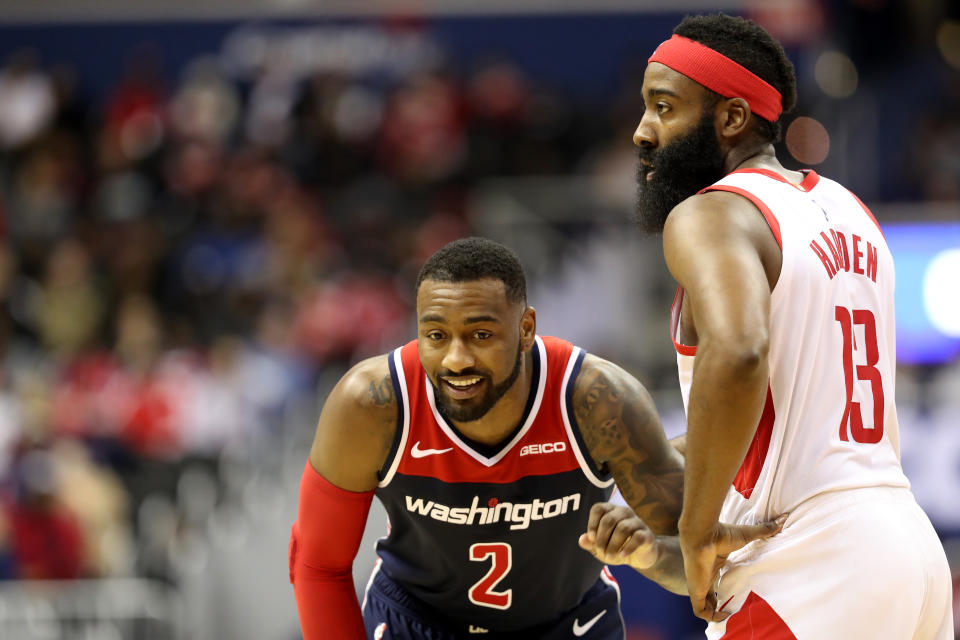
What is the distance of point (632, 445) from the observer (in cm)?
379

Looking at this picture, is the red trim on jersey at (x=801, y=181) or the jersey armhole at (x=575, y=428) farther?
the jersey armhole at (x=575, y=428)

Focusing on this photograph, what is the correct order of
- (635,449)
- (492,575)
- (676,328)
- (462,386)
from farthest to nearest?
(492,575) → (635,449) → (462,386) → (676,328)

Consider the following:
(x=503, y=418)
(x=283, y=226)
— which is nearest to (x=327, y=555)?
(x=503, y=418)

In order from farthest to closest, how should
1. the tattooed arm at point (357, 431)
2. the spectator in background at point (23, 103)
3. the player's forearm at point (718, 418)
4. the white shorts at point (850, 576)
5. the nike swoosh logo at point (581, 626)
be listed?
the spectator in background at point (23, 103) < the nike swoosh logo at point (581, 626) < the tattooed arm at point (357, 431) < the white shorts at point (850, 576) < the player's forearm at point (718, 418)

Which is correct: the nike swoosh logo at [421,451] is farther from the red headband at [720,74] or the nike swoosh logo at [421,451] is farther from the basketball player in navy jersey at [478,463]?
the red headband at [720,74]

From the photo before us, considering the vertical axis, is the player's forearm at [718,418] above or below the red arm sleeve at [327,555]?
above

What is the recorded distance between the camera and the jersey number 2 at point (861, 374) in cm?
294

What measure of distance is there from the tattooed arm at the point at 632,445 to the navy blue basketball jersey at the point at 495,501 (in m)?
0.05

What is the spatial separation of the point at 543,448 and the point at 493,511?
266 mm

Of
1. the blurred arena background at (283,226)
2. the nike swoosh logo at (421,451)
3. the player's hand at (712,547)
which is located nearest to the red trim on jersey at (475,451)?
the nike swoosh logo at (421,451)

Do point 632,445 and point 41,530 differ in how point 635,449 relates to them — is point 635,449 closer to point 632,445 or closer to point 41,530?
point 632,445

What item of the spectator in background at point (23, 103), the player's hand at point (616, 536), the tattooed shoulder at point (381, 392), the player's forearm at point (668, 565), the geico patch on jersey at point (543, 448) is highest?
the spectator in background at point (23, 103)

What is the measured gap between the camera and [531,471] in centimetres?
388

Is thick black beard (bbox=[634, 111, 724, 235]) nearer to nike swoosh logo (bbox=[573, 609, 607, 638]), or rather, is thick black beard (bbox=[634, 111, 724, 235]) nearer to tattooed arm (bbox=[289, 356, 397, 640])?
tattooed arm (bbox=[289, 356, 397, 640])
